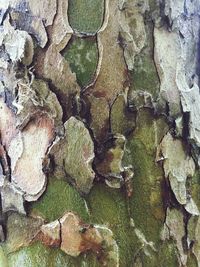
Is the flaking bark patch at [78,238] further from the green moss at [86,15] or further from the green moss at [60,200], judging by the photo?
the green moss at [86,15]

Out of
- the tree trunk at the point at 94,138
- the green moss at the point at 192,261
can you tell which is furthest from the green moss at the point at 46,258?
the green moss at the point at 192,261

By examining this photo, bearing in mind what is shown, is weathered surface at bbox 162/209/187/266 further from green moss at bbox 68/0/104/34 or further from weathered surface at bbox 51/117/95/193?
green moss at bbox 68/0/104/34

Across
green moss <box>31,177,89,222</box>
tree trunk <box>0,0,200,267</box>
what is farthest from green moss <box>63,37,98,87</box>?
green moss <box>31,177,89,222</box>

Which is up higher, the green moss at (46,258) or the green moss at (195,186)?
the green moss at (195,186)

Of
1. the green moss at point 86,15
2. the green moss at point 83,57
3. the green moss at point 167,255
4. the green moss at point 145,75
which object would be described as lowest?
the green moss at point 167,255

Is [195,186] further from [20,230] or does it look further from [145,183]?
[20,230]

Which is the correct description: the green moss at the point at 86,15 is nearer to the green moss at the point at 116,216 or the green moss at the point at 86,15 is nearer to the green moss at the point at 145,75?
the green moss at the point at 145,75

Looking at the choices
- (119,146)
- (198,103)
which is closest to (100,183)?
(119,146)

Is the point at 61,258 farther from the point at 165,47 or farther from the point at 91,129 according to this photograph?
the point at 165,47
